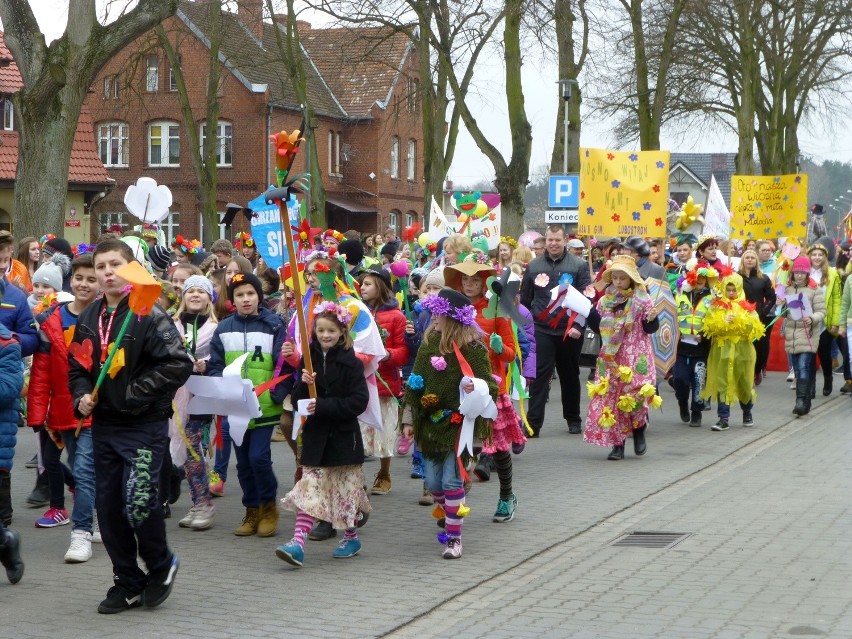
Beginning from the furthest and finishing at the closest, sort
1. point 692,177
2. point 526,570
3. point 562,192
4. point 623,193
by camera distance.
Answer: point 692,177
point 562,192
point 623,193
point 526,570

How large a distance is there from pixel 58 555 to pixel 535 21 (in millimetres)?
18939

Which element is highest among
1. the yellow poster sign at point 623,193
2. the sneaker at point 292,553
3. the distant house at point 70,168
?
the distant house at point 70,168

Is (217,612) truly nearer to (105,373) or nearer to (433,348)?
(105,373)

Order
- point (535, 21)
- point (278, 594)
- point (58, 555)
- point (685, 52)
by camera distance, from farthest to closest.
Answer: point (685, 52) → point (535, 21) → point (58, 555) → point (278, 594)

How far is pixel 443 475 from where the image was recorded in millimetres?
7559

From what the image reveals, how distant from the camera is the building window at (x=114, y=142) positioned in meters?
51.2

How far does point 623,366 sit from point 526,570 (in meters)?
4.13

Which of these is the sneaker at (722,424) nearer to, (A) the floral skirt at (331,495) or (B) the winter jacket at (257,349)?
(B) the winter jacket at (257,349)

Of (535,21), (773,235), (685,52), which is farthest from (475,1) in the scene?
(685,52)

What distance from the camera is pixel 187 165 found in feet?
164

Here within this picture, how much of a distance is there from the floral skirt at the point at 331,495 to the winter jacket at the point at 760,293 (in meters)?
9.92

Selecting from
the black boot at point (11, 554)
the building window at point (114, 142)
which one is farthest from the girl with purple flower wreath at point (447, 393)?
the building window at point (114, 142)

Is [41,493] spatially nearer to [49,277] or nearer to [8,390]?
Result: [49,277]

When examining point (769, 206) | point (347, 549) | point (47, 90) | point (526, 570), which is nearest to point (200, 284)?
point (347, 549)
